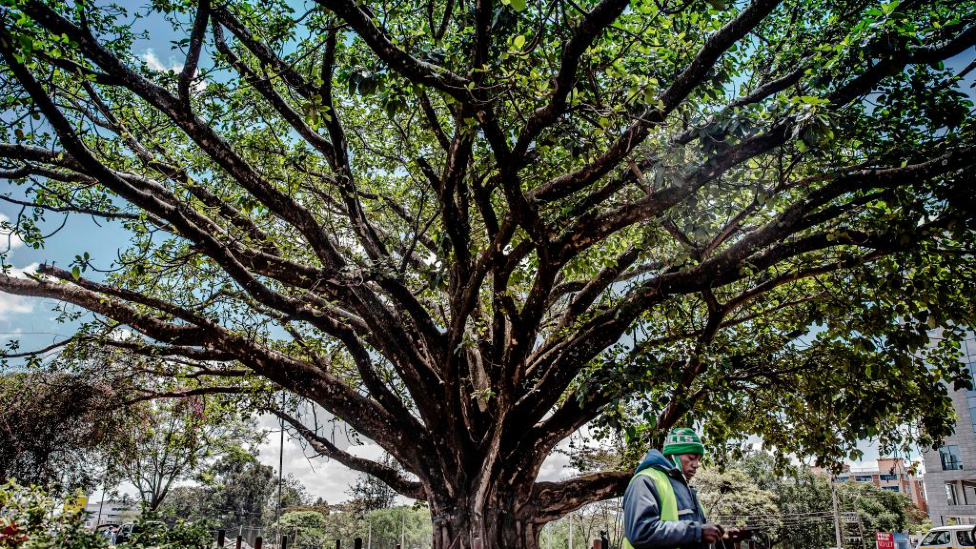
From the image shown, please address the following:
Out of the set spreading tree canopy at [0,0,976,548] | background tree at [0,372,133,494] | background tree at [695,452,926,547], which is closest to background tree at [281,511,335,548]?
background tree at [695,452,926,547]

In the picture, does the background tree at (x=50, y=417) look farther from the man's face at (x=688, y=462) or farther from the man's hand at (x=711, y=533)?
the man's hand at (x=711, y=533)

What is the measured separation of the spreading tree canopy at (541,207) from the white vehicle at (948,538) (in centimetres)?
781

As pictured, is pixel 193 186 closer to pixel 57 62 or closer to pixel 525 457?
pixel 57 62

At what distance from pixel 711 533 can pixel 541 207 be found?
3785 mm

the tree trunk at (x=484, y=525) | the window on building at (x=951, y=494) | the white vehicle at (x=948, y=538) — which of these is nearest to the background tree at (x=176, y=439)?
the tree trunk at (x=484, y=525)

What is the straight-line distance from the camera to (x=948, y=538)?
44.2ft

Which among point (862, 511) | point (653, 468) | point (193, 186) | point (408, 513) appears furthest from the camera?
point (862, 511)

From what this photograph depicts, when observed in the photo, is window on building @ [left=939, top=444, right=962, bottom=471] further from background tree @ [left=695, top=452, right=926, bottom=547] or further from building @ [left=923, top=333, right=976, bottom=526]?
background tree @ [left=695, top=452, right=926, bottom=547]

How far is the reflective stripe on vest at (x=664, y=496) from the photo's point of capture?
263cm

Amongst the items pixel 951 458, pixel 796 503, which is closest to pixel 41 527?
pixel 796 503

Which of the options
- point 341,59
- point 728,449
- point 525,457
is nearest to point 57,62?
point 341,59

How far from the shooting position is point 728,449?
9.06 meters

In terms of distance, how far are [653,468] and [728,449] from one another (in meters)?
7.16

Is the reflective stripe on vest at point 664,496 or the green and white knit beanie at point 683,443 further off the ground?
the green and white knit beanie at point 683,443
